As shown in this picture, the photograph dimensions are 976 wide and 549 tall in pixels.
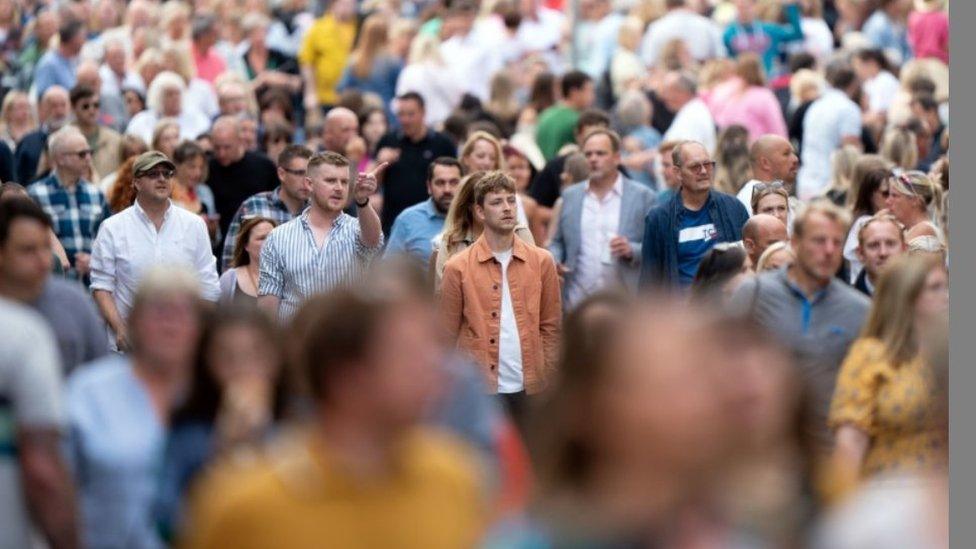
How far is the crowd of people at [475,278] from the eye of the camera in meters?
4.38

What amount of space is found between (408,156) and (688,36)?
7.15 m

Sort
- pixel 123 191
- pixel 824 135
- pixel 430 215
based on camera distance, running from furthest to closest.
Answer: pixel 824 135 → pixel 123 191 → pixel 430 215

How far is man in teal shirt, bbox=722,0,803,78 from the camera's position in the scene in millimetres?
23500

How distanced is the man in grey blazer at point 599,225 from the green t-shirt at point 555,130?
14.4 ft

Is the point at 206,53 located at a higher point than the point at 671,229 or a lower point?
higher

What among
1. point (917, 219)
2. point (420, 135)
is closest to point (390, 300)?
point (917, 219)

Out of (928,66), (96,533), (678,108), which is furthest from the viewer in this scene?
(928,66)

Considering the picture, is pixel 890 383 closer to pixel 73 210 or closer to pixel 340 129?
pixel 73 210

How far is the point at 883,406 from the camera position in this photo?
784 cm

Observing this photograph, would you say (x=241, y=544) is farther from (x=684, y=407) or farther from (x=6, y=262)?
(x=6, y=262)

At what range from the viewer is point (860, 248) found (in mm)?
10500

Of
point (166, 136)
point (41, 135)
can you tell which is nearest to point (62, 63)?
point (41, 135)

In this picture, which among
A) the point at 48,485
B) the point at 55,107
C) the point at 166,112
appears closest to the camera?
the point at 48,485

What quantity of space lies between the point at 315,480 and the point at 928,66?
18483mm
